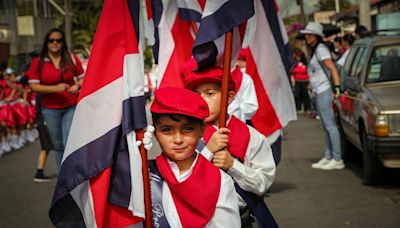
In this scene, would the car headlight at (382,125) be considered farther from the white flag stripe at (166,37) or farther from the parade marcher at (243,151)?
the parade marcher at (243,151)

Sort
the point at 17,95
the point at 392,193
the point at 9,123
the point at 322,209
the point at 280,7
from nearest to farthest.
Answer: the point at 280,7
the point at 322,209
the point at 392,193
the point at 9,123
the point at 17,95

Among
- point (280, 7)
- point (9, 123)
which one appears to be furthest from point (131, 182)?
point (9, 123)

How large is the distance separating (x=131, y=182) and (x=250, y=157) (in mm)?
845

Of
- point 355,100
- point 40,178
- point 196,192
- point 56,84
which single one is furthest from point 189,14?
point 40,178

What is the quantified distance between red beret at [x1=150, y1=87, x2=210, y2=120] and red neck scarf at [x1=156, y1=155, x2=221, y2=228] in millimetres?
241

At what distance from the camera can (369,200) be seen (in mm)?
8133

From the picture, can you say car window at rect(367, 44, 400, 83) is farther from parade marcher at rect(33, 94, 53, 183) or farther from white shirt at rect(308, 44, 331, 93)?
parade marcher at rect(33, 94, 53, 183)

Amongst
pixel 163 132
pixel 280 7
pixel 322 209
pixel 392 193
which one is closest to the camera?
pixel 163 132

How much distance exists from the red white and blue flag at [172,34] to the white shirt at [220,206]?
1332 millimetres

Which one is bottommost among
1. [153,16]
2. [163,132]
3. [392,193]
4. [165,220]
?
[392,193]

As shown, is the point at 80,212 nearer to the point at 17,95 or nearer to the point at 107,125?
the point at 107,125

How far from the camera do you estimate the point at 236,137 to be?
13.6 feet

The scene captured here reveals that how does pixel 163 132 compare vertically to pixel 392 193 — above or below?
above

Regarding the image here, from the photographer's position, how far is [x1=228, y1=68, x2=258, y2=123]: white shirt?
22.8 feet
